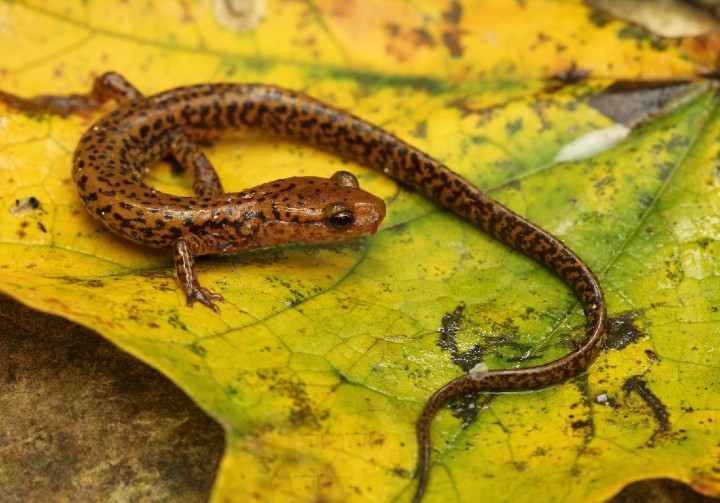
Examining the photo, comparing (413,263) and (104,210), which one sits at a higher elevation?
(104,210)

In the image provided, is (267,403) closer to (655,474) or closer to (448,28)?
(655,474)

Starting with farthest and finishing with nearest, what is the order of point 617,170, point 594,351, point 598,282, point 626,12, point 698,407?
point 626,12, point 617,170, point 598,282, point 594,351, point 698,407

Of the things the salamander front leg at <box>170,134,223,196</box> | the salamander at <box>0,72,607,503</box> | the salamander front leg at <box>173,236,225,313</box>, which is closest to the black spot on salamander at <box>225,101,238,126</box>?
the salamander at <box>0,72,607,503</box>

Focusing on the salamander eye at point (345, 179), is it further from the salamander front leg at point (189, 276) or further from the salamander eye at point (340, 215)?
the salamander front leg at point (189, 276)

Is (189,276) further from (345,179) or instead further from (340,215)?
(345,179)

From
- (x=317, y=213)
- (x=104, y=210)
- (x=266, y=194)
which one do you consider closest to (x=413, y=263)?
(x=317, y=213)

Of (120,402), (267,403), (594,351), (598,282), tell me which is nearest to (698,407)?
(594,351)

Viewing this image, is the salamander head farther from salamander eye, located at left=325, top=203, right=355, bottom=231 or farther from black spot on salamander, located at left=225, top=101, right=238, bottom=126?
black spot on salamander, located at left=225, top=101, right=238, bottom=126
